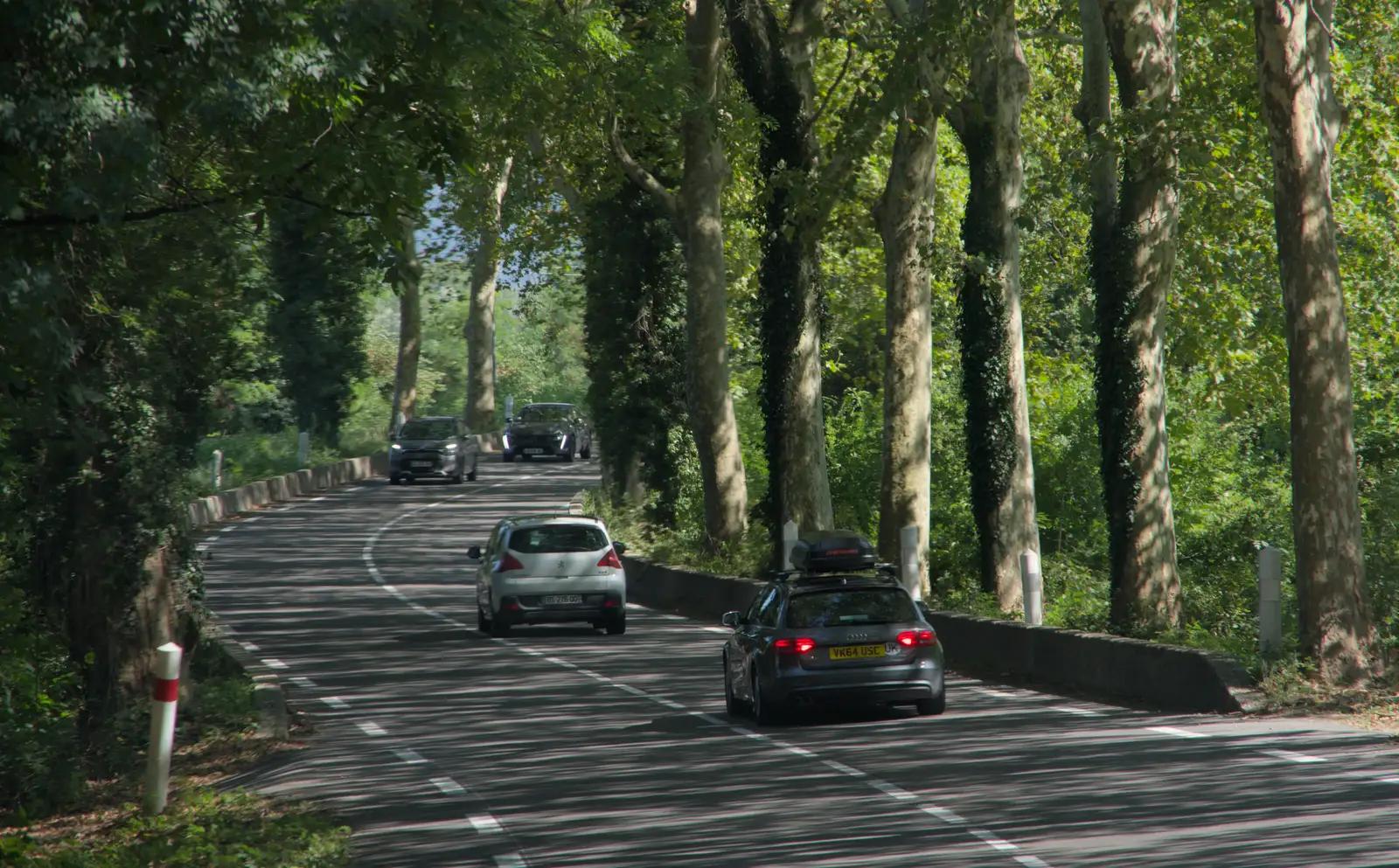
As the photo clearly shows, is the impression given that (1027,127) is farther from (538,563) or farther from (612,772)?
(612,772)

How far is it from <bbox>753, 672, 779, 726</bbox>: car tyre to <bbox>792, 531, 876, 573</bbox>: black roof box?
2736 millimetres

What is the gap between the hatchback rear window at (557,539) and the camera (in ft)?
92.5

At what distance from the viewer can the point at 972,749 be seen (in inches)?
601

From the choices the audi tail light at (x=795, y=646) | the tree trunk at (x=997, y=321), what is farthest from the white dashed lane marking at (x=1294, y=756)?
the tree trunk at (x=997, y=321)

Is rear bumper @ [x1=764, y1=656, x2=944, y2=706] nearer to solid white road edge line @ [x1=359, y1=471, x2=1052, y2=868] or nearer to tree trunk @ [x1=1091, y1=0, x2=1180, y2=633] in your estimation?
solid white road edge line @ [x1=359, y1=471, x2=1052, y2=868]

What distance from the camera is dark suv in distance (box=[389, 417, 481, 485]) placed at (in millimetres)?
63188

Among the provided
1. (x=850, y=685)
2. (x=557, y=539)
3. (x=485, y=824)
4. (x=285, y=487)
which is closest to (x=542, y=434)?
(x=285, y=487)

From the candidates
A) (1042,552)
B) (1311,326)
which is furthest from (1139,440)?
(1042,552)

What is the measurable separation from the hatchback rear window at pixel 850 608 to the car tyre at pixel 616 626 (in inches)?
440

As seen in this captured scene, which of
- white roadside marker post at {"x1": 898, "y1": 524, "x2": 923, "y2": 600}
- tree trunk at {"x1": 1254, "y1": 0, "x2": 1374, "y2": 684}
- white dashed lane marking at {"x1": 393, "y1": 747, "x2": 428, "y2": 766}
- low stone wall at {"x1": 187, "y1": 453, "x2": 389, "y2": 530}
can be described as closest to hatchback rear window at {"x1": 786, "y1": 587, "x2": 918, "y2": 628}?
white dashed lane marking at {"x1": 393, "y1": 747, "x2": 428, "y2": 766}

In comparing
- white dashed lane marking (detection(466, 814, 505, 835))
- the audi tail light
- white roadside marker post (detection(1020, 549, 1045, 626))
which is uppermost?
white roadside marker post (detection(1020, 549, 1045, 626))

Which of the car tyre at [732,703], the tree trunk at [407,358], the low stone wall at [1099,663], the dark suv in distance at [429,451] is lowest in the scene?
the car tyre at [732,703]

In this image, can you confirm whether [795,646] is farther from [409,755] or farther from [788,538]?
[788,538]

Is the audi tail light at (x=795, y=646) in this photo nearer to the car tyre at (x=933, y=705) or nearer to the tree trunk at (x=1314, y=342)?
the car tyre at (x=933, y=705)
